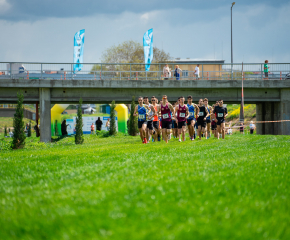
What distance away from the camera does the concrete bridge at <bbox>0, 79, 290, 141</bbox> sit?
108 feet

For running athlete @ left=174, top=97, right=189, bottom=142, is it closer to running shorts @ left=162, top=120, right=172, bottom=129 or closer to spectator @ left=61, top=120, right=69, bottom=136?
running shorts @ left=162, top=120, right=172, bottom=129

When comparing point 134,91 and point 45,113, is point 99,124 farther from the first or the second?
point 45,113

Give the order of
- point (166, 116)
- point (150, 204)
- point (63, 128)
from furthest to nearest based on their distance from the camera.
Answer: point (63, 128) < point (166, 116) < point (150, 204)

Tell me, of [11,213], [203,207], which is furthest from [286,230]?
[11,213]

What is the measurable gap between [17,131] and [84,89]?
14074 millimetres

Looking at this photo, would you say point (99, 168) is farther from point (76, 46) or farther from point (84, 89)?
point (76, 46)

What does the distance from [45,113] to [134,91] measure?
927 centimetres

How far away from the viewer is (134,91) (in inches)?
1367

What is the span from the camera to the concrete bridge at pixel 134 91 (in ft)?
108

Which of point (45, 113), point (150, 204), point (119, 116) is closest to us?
point (150, 204)

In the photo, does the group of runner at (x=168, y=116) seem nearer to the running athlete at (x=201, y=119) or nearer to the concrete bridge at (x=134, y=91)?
the running athlete at (x=201, y=119)

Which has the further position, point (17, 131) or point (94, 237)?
point (17, 131)

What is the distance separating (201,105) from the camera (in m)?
19.5

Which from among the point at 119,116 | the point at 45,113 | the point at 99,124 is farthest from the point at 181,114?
the point at 99,124
